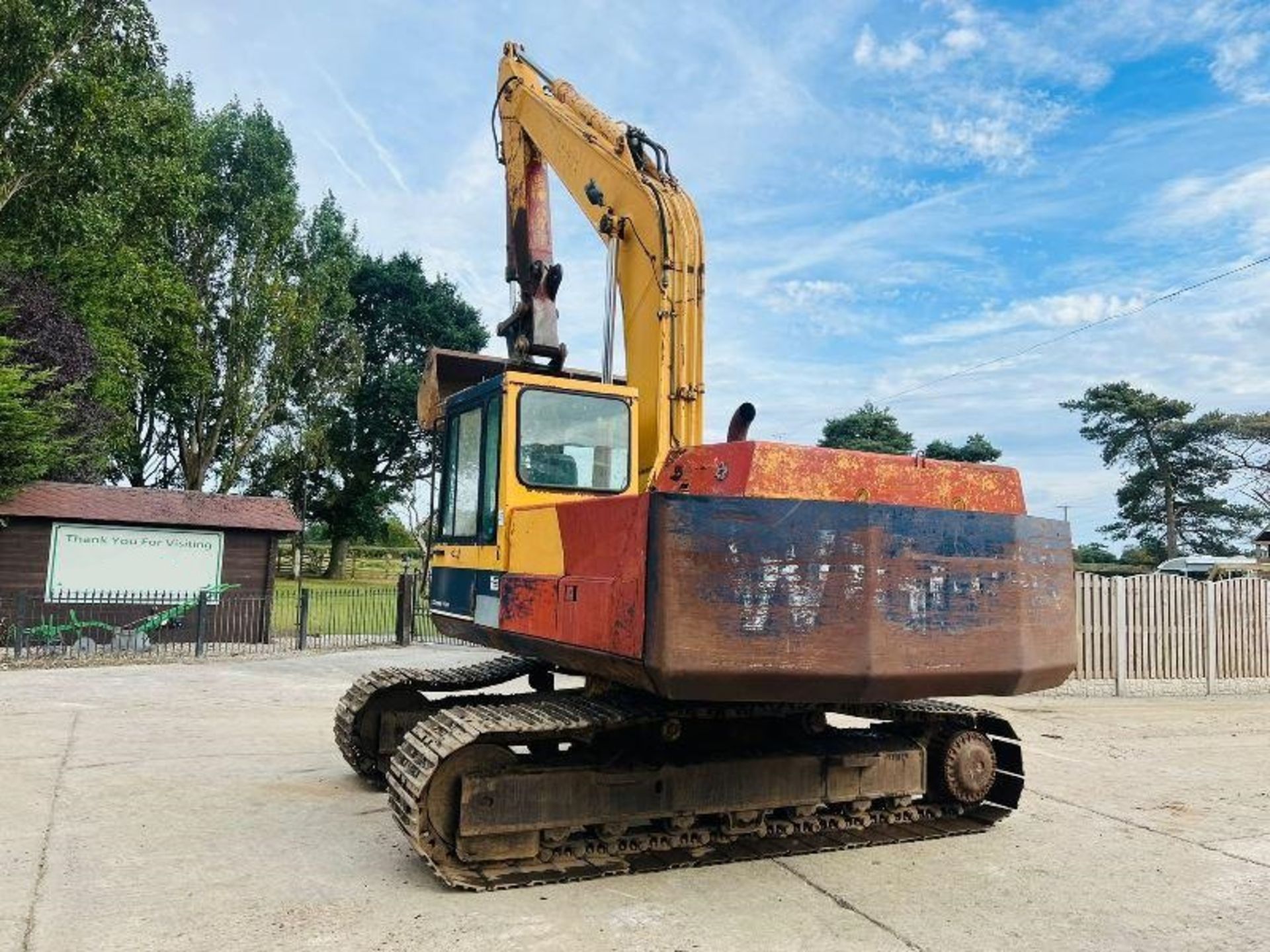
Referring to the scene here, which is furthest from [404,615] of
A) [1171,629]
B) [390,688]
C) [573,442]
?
[573,442]

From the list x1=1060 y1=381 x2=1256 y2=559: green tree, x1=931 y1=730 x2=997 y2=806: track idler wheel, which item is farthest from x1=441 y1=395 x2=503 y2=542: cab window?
x1=1060 y1=381 x2=1256 y2=559: green tree

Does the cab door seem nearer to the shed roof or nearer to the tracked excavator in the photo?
the tracked excavator

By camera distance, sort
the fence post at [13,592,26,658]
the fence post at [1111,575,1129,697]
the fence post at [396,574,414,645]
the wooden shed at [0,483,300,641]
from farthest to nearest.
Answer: the fence post at [396,574,414,645] → the wooden shed at [0,483,300,641] → the fence post at [13,592,26,658] → the fence post at [1111,575,1129,697]

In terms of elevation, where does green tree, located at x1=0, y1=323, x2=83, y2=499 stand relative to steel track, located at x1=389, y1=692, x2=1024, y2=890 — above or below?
above

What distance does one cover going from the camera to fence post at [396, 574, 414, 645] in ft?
56.0

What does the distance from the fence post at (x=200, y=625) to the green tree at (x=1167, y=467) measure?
43309 millimetres

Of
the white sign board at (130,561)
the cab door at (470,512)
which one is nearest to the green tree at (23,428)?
the white sign board at (130,561)

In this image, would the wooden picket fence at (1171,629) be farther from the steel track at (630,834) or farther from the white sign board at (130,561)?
the white sign board at (130,561)

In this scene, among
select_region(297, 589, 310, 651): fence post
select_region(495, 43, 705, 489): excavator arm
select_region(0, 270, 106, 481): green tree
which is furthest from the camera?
select_region(0, 270, 106, 481): green tree

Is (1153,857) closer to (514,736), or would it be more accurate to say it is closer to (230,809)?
(514,736)

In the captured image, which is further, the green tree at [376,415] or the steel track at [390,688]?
the green tree at [376,415]

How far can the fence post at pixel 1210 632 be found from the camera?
1294cm

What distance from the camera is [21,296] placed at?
21.1 meters

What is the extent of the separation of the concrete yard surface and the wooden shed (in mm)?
8951
